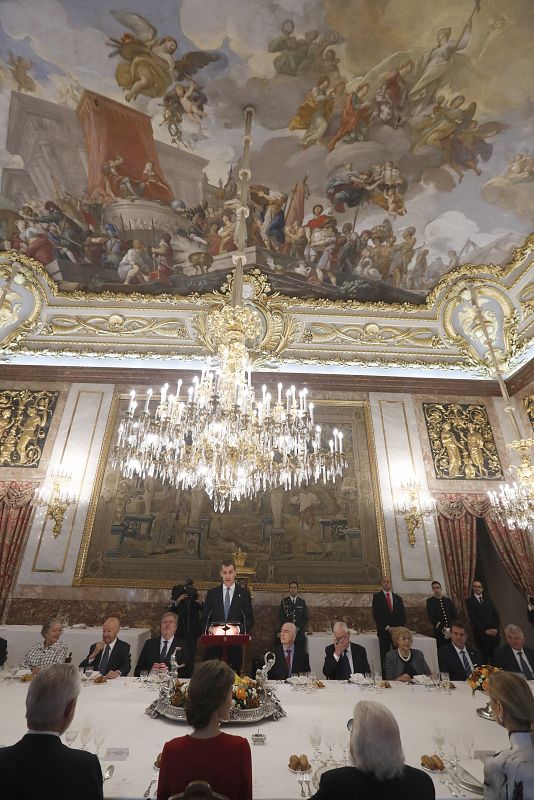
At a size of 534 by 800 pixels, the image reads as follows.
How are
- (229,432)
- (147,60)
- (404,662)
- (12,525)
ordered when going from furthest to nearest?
(12,525) → (147,60) → (229,432) → (404,662)

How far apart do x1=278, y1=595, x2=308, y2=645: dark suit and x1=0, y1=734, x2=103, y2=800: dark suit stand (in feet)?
18.7

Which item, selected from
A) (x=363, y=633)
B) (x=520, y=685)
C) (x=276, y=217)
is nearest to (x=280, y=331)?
(x=276, y=217)

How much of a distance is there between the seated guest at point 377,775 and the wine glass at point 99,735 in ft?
5.04

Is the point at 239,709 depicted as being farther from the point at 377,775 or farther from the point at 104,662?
the point at 104,662

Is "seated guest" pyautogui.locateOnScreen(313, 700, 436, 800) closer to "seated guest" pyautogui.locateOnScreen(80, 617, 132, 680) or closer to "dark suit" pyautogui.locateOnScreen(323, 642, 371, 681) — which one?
"dark suit" pyautogui.locateOnScreen(323, 642, 371, 681)

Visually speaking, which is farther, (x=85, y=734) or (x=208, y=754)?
(x=85, y=734)

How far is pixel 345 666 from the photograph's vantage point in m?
5.16

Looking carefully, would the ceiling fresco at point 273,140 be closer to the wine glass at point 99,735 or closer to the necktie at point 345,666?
the necktie at point 345,666

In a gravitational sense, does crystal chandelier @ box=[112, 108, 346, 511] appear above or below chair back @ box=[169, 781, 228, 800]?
above

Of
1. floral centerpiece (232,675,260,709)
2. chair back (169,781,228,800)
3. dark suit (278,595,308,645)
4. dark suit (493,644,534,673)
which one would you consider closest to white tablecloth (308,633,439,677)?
dark suit (278,595,308,645)

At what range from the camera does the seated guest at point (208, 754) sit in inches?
74.7

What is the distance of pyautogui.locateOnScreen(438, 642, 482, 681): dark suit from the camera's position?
5.32 metres

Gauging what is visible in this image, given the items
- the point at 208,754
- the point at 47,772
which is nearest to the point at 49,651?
the point at 47,772

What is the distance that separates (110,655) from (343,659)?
3.03 metres
